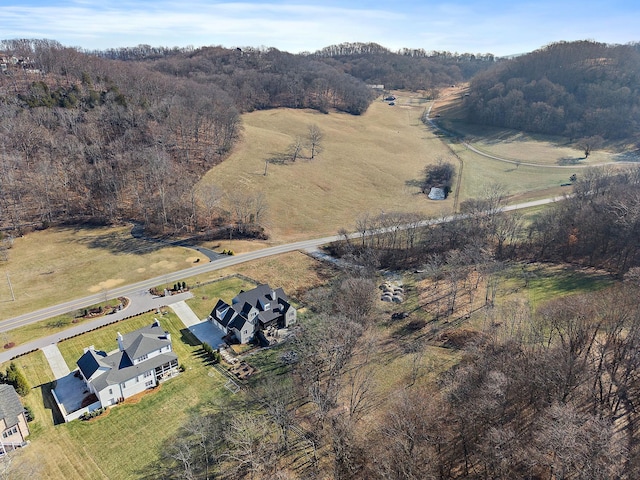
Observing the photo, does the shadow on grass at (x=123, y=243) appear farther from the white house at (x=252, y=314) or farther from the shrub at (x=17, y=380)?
the shrub at (x=17, y=380)

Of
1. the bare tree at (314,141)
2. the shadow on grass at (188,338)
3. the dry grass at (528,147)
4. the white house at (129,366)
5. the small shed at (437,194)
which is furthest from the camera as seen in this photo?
the dry grass at (528,147)

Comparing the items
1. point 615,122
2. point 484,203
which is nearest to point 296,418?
point 484,203

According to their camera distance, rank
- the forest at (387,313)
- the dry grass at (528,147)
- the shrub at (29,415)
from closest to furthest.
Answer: the forest at (387,313)
the shrub at (29,415)
the dry grass at (528,147)

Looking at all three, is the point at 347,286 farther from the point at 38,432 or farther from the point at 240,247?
the point at 38,432

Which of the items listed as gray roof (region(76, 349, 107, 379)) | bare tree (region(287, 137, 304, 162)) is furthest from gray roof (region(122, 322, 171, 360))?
bare tree (region(287, 137, 304, 162))

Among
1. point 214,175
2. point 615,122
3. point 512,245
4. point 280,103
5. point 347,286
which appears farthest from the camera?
point 280,103

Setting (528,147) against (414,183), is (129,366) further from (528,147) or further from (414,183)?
(528,147)

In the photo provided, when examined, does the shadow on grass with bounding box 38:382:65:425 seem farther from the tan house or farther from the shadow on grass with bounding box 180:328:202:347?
the shadow on grass with bounding box 180:328:202:347

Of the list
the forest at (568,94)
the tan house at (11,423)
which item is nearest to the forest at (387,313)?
the forest at (568,94)
